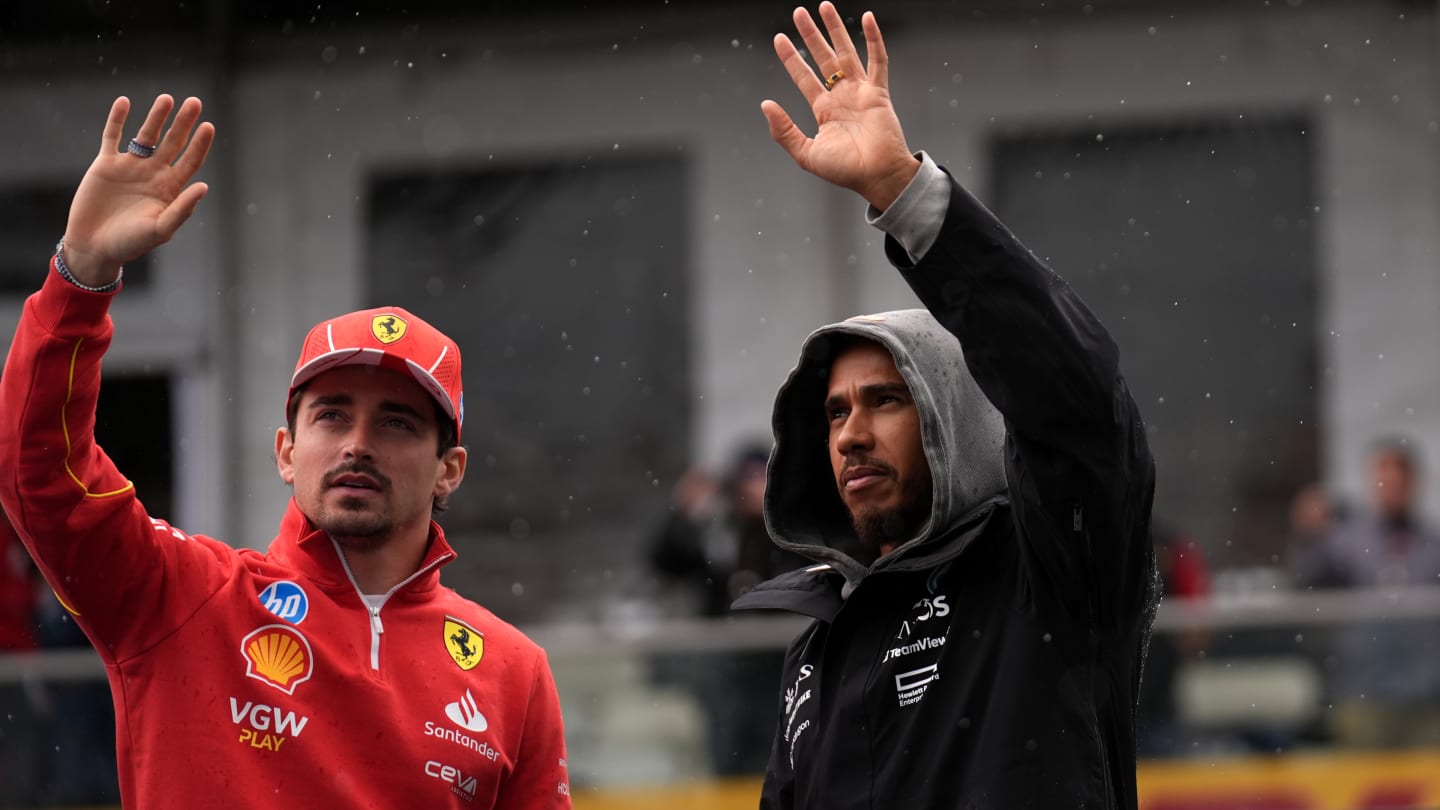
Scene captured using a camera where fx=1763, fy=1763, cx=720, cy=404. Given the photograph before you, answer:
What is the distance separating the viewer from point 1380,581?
8.06 m

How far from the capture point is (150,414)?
10828 millimetres

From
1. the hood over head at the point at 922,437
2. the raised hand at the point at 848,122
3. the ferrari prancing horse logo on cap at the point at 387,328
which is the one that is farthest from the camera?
the ferrari prancing horse logo on cap at the point at 387,328

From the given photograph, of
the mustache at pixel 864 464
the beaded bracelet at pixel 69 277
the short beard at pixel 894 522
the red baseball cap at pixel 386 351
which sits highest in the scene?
the beaded bracelet at pixel 69 277

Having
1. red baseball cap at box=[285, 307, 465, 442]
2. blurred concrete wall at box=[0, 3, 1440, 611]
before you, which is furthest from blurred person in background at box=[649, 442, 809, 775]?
red baseball cap at box=[285, 307, 465, 442]

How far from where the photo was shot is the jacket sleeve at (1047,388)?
268 centimetres

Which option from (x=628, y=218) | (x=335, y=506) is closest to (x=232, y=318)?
(x=628, y=218)

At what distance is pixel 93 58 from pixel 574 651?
574cm

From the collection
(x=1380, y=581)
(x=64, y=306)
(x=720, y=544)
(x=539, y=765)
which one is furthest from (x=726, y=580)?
(x=64, y=306)

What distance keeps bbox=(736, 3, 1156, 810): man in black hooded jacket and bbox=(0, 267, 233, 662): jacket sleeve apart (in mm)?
1063

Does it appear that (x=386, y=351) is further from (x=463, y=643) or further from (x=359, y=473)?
(x=463, y=643)

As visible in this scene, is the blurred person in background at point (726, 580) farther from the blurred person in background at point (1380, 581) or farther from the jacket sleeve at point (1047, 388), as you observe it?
the jacket sleeve at point (1047, 388)

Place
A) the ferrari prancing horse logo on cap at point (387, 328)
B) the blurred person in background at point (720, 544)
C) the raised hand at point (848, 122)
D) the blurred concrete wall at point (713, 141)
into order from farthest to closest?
the blurred concrete wall at point (713, 141) < the blurred person in background at point (720, 544) < the ferrari prancing horse logo on cap at point (387, 328) < the raised hand at point (848, 122)

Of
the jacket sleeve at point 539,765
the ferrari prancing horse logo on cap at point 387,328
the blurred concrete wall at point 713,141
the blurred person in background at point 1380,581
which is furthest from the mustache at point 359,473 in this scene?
the blurred concrete wall at point 713,141

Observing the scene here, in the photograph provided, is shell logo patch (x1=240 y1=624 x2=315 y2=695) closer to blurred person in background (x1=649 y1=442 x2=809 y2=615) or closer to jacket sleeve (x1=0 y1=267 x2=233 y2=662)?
jacket sleeve (x1=0 y1=267 x2=233 y2=662)
